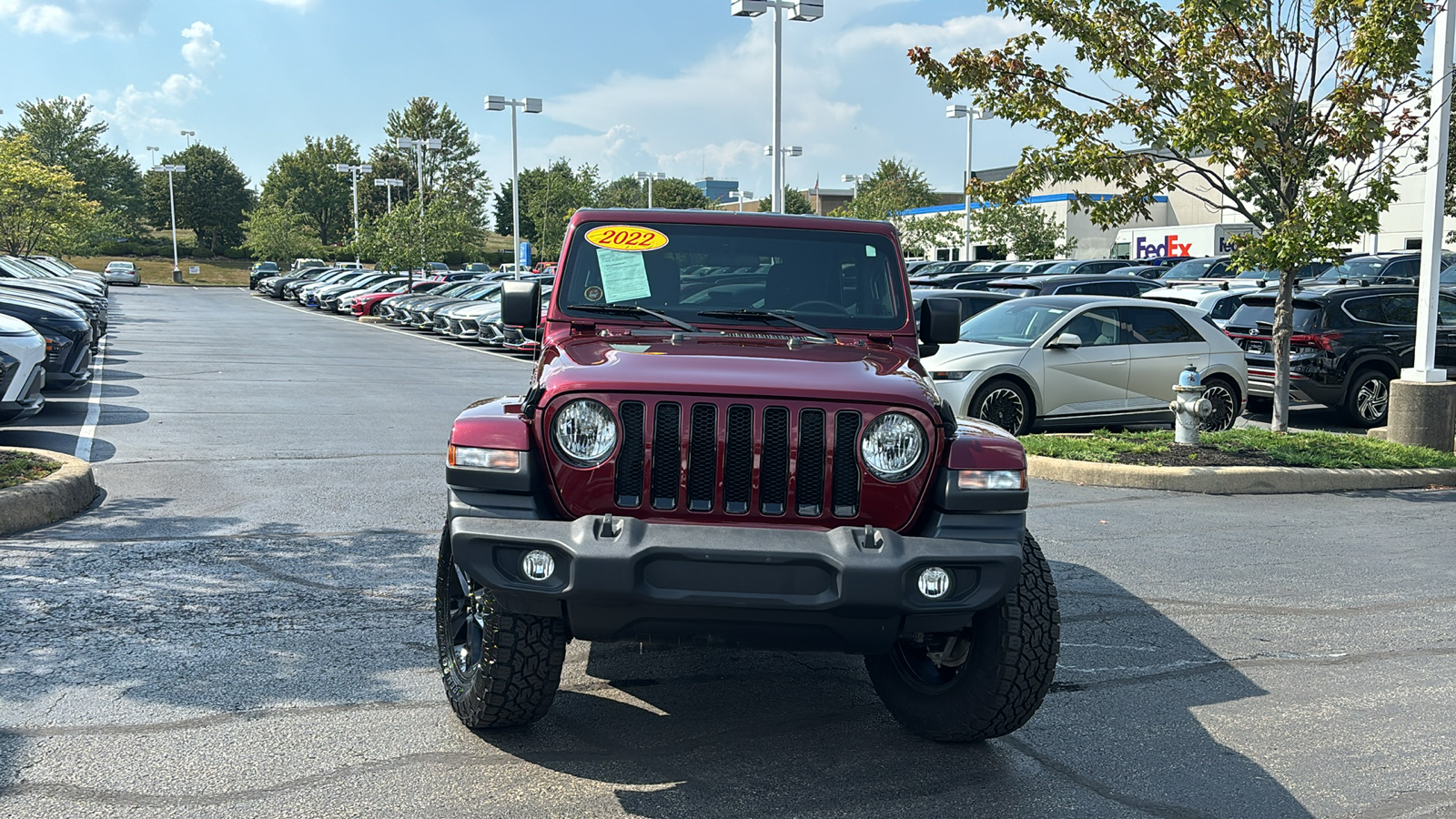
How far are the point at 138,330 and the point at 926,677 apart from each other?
29332mm

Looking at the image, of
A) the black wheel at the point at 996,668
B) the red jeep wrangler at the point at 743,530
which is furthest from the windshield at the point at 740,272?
the black wheel at the point at 996,668

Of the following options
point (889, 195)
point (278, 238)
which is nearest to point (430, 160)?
point (278, 238)

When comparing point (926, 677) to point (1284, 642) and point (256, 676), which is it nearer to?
point (1284, 642)

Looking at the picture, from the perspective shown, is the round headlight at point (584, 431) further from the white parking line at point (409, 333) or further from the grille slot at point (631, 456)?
the white parking line at point (409, 333)

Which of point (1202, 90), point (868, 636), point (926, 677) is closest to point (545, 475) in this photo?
point (868, 636)

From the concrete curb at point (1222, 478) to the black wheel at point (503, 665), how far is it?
22.5 ft

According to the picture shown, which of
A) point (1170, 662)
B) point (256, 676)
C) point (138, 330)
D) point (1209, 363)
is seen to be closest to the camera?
point (256, 676)

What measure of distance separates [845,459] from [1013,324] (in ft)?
31.8

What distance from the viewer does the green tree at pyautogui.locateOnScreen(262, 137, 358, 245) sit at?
11556cm

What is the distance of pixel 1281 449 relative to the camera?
440 inches

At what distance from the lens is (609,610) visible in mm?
3867

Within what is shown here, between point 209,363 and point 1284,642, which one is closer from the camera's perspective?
point 1284,642

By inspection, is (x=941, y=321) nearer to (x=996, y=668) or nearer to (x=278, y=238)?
(x=996, y=668)

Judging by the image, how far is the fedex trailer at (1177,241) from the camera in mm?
51119
